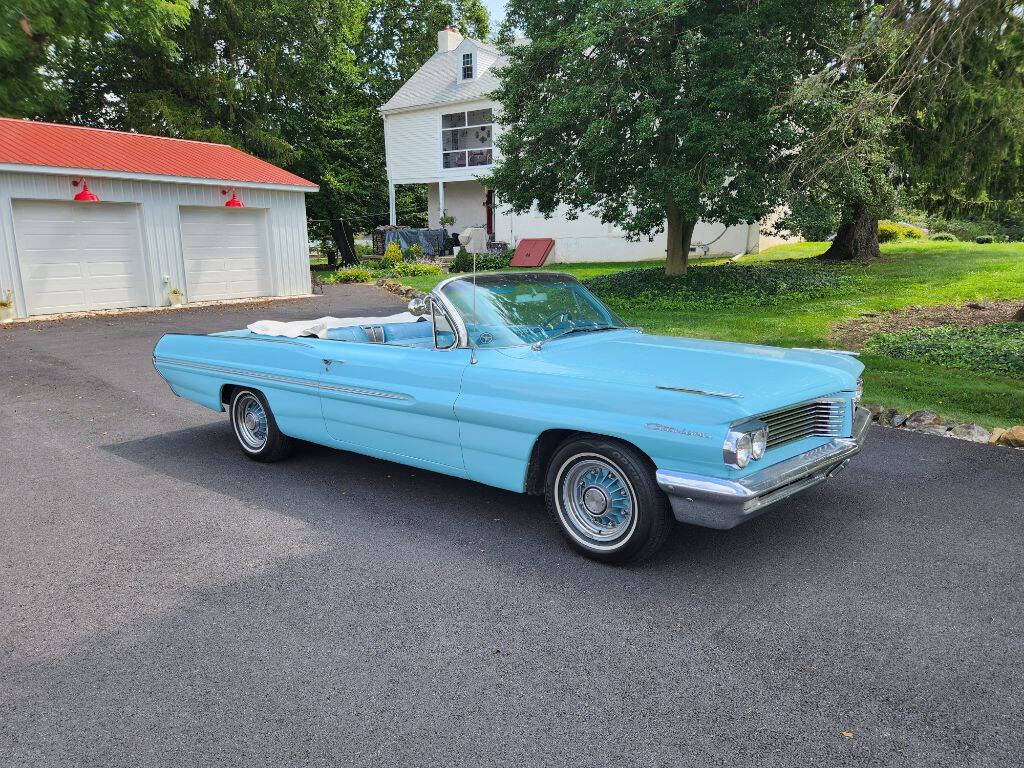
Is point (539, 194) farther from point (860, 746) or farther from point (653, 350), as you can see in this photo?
point (860, 746)

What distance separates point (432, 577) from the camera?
156 inches

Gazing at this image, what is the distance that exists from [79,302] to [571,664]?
16.7 m

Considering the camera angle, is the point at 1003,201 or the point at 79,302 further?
the point at 1003,201

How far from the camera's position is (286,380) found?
5.60 metres

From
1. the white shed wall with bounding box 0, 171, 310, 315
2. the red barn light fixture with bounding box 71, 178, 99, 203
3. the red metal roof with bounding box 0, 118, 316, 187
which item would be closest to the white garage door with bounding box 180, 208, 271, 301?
the white shed wall with bounding box 0, 171, 310, 315

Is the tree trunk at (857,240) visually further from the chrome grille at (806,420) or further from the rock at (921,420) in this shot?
the chrome grille at (806,420)

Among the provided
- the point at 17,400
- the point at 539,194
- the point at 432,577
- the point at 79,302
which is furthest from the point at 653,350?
the point at 79,302

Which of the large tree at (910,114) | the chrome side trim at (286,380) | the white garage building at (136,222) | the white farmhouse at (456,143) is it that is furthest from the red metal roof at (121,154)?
the large tree at (910,114)

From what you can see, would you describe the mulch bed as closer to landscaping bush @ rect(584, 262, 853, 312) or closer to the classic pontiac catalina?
landscaping bush @ rect(584, 262, 853, 312)

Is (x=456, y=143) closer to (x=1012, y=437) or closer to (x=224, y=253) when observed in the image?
(x=224, y=253)

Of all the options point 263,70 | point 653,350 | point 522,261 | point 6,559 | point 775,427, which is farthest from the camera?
point 263,70

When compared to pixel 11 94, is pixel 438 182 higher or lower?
lower

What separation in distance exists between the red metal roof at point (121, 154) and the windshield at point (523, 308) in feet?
46.1

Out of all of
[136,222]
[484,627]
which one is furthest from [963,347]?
[136,222]
